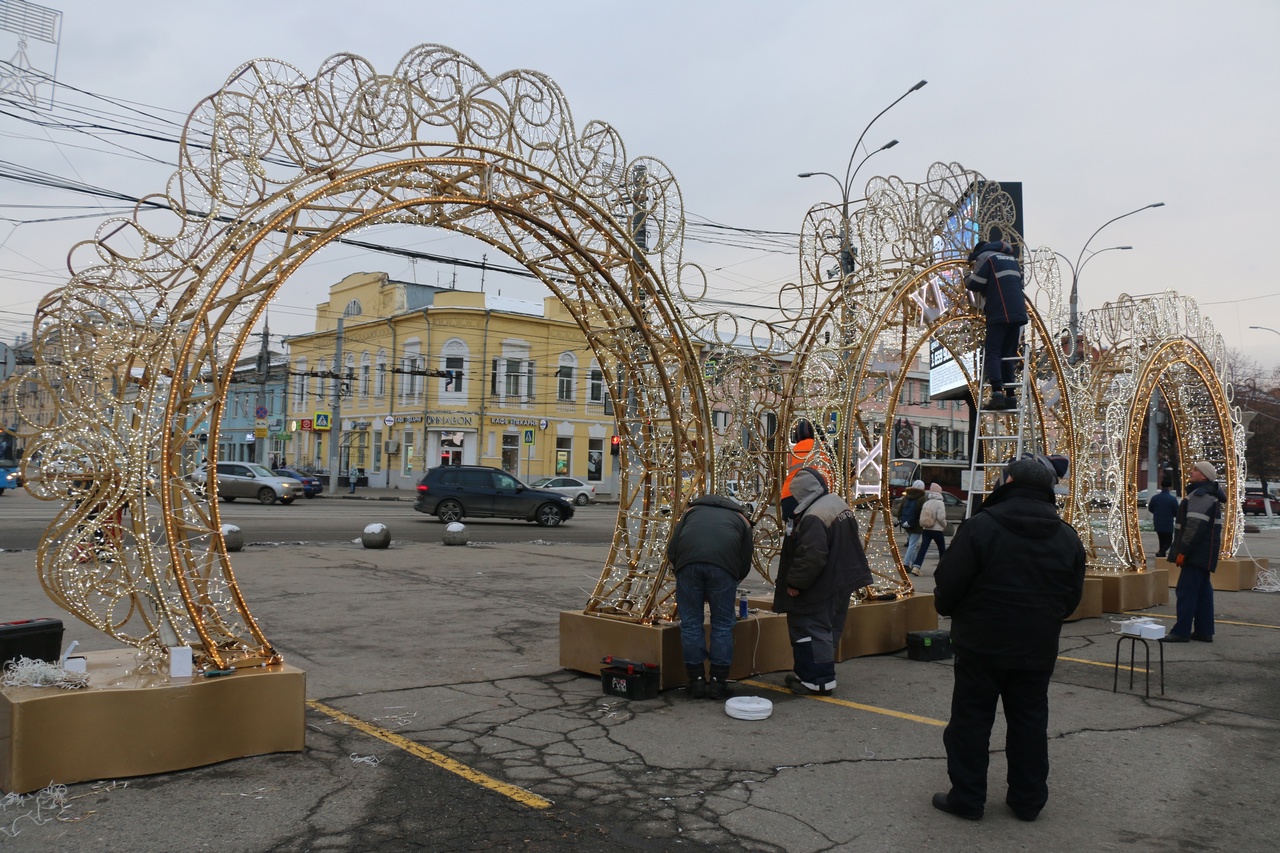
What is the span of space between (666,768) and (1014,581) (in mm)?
2123

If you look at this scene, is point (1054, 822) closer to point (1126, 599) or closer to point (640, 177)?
point (640, 177)

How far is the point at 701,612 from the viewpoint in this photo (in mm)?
6957

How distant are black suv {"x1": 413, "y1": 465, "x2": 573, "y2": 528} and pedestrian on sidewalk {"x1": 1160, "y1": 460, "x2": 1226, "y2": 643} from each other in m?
18.3

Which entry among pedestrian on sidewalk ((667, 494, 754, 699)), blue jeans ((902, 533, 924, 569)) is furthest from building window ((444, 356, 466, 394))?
pedestrian on sidewalk ((667, 494, 754, 699))

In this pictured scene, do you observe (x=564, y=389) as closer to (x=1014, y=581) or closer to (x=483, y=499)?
(x=483, y=499)

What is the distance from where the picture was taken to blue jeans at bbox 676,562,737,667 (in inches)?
271

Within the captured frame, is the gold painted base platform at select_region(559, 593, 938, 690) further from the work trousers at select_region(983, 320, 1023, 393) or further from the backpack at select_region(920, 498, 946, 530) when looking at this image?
the backpack at select_region(920, 498, 946, 530)

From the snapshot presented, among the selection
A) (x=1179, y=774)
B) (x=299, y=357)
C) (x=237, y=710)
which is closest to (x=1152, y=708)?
(x=1179, y=774)

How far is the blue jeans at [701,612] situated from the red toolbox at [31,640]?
4.02 meters

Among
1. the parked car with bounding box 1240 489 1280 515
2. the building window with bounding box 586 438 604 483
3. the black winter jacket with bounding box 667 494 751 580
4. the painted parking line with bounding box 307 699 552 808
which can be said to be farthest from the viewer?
the building window with bounding box 586 438 604 483

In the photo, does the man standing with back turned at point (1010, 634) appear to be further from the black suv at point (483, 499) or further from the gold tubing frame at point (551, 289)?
the black suv at point (483, 499)

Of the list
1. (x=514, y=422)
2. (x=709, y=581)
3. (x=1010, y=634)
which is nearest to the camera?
(x=1010, y=634)

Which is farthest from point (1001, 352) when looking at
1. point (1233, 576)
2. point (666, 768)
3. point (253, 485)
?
point (253, 485)

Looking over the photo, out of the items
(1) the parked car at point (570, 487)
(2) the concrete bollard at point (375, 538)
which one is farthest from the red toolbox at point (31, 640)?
(1) the parked car at point (570, 487)
